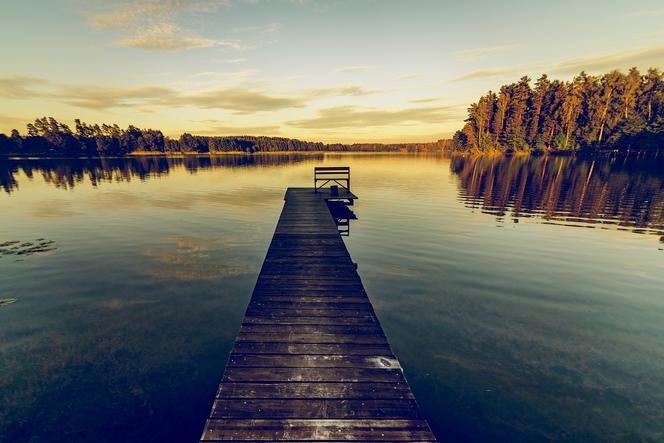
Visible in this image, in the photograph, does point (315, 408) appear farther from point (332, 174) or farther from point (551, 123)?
point (551, 123)

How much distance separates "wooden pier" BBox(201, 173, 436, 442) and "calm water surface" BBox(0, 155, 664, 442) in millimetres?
1636

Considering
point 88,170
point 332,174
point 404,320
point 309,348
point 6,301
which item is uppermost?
point 332,174

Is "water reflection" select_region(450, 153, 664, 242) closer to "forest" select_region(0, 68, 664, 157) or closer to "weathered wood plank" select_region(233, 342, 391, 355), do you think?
"weathered wood plank" select_region(233, 342, 391, 355)

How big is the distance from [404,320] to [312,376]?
4.76 metres

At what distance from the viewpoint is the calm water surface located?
5617mm

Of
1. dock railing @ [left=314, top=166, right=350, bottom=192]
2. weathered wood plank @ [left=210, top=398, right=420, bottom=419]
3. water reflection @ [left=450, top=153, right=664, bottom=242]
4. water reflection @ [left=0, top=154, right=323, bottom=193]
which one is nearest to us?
weathered wood plank @ [left=210, top=398, right=420, bottom=419]

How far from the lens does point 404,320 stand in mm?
8898

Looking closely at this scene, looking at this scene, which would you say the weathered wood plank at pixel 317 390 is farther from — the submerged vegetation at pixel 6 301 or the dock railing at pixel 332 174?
the dock railing at pixel 332 174

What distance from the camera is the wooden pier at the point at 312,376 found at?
13.2ft

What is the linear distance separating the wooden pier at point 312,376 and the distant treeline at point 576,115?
343 ft

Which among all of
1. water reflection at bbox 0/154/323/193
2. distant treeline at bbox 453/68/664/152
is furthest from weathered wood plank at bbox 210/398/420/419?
distant treeline at bbox 453/68/664/152

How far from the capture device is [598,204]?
2477cm

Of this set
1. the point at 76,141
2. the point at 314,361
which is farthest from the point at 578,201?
the point at 76,141

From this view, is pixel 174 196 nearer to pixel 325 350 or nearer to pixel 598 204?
pixel 325 350
